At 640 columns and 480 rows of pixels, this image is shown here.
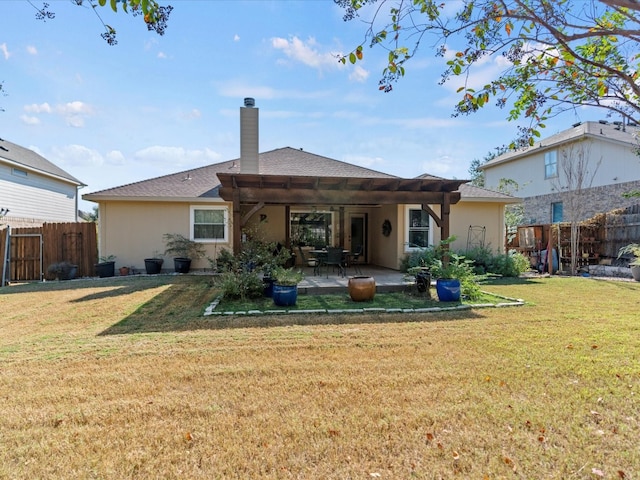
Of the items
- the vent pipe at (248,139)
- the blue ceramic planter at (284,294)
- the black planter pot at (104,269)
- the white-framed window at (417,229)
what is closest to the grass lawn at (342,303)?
the blue ceramic planter at (284,294)

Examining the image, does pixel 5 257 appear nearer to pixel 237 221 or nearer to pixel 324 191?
pixel 237 221

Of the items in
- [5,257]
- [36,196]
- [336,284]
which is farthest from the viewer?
[36,196]

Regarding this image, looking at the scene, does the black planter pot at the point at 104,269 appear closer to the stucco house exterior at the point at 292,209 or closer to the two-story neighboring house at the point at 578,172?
the stucco house exterior at the point at 292,209

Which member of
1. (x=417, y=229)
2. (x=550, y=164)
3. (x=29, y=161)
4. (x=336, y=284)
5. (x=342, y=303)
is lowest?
(x=342, y=303)

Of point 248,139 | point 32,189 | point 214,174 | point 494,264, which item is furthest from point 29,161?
point 494,264

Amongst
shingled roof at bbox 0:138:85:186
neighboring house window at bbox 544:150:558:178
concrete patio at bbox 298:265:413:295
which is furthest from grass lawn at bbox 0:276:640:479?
neighboring house window at bbox 544:150:558:178

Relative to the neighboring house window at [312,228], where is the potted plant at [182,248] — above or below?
below

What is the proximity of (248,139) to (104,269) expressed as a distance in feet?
20.3

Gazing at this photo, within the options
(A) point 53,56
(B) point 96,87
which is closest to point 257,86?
(B) point 96,87

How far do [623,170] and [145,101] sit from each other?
63.2ft

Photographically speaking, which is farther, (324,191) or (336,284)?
(336,284)

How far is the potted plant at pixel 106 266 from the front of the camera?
11.2m

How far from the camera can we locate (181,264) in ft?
37.6

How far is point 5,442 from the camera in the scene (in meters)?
2.49
